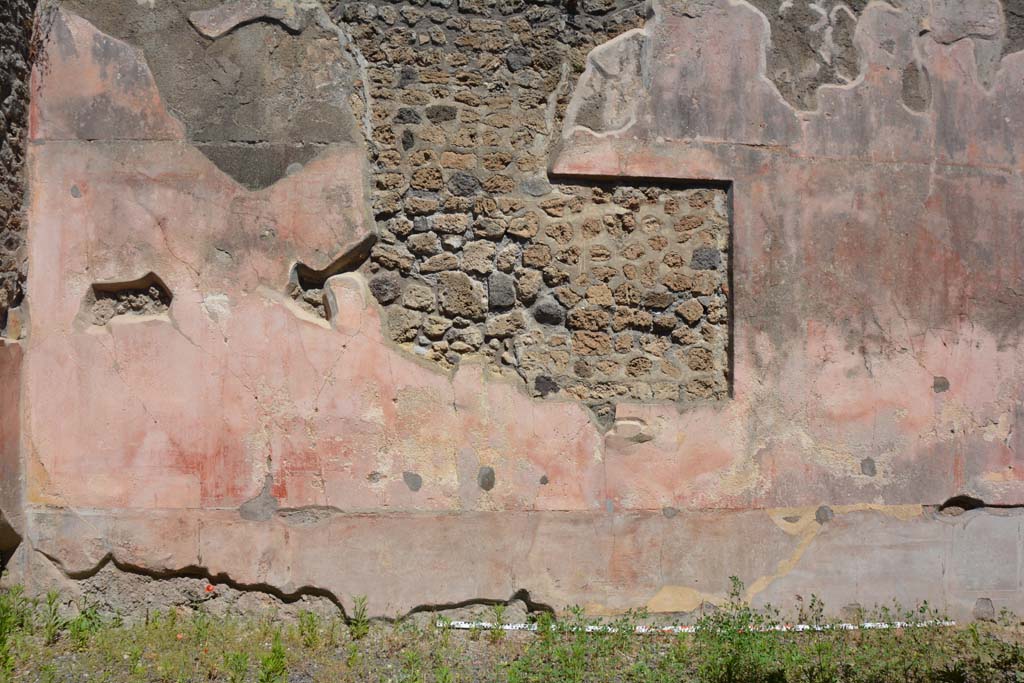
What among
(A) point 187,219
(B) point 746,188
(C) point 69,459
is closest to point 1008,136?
(B) point 746,188

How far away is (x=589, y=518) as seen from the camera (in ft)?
12.6

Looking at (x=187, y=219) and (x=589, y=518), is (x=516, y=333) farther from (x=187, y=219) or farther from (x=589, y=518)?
(x=187, y=219)

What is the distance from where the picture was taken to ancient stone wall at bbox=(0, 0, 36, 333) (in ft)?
11.5

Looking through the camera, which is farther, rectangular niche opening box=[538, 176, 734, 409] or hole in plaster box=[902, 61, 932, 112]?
hole in plaster box=[902, 61, 932, 112]

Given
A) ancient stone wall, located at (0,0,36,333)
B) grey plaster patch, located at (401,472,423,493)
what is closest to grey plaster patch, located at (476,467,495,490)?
grey plaster patch, located at (401,472,423,493)

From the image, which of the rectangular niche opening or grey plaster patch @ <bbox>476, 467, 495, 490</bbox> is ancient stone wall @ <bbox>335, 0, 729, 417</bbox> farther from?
grey plaster patch @ <bbox>476, 467, 495, 490</bbox>

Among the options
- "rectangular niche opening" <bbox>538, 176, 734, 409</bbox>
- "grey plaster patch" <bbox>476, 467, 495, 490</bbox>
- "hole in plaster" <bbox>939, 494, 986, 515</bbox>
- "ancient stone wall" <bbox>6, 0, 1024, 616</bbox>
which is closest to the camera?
"ancient stone wall" <bbox>6, 0, 1024, 616</bbox>

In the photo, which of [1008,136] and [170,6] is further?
[1008,136]

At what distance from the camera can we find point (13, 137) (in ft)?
11.8

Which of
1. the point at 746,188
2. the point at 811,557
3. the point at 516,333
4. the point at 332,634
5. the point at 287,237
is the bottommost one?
the point at 332,634

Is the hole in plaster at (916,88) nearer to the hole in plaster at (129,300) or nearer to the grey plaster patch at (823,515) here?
the grey plaster patch at (823,515)

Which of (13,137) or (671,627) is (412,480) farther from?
(13,137)

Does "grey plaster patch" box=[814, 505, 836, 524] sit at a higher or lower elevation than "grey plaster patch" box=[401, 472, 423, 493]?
lower

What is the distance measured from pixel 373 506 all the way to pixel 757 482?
1825 mm
